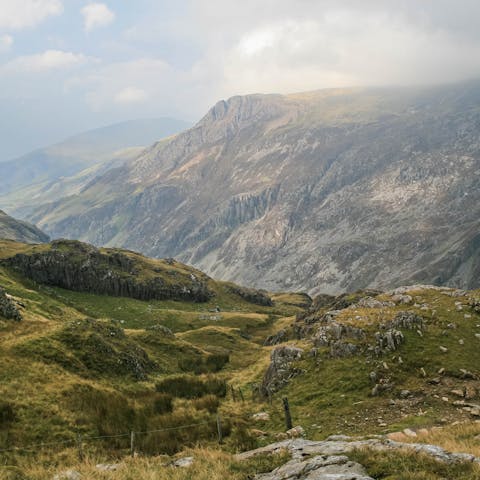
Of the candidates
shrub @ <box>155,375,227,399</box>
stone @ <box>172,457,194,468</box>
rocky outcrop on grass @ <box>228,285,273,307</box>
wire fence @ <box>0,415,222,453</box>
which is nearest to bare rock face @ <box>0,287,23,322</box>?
shrub @ <box>155,375,227,399</box>

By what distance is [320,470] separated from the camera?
15.1 metres

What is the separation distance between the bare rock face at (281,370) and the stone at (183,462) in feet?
55.0

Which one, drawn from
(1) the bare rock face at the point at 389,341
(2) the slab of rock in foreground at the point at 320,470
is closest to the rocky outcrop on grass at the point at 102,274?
(1) the bare rock face at the point at 389,341

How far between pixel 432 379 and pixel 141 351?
30.5 meters

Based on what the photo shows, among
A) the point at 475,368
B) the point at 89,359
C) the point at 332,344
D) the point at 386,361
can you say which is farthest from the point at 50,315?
the point at 475,368

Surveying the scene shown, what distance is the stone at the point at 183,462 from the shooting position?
718 inches

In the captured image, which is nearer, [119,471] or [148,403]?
[119,471]

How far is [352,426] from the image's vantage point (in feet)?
86.3

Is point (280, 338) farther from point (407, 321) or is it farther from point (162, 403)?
point (162, 403)

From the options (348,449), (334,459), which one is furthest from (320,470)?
(348,449)

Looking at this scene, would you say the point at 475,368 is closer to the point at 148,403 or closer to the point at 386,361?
the point at 386,361

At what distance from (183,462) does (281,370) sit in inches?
759

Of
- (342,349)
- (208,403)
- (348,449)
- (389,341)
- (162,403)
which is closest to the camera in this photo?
(348,449)

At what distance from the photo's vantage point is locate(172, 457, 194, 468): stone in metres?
18.2
